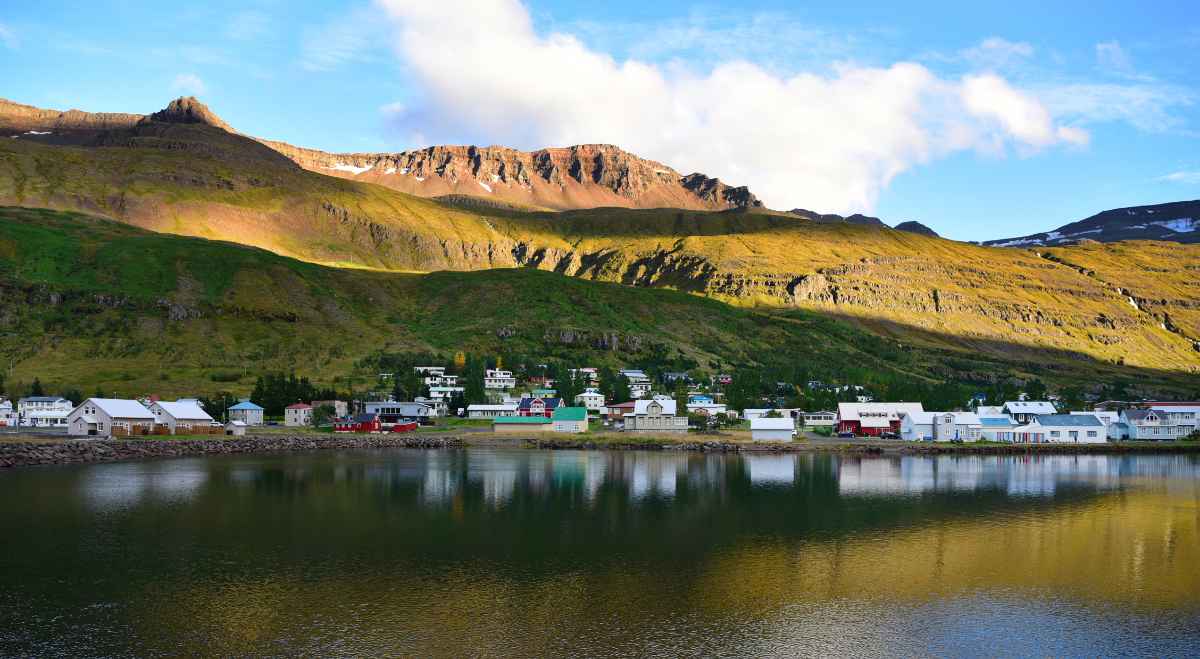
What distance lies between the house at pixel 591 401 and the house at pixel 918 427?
43.5 m

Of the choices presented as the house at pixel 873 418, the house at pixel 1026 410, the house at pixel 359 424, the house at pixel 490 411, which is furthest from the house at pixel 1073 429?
the house at pixel 359 424

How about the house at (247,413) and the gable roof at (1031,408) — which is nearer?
the house at (247,413)

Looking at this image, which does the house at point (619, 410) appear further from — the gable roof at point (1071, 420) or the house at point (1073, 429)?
the gable roof at point (1071, 420)

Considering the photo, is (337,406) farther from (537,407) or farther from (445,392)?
(537,407)

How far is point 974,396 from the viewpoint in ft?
486

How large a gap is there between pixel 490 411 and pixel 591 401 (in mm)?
17046

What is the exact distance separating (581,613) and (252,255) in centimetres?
18439

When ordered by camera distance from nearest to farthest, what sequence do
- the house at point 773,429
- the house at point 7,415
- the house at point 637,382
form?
the house at point 7,415
the house at point 773,429
the house at point 637,382

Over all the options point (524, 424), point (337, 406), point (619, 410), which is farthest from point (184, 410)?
point (619, 410)

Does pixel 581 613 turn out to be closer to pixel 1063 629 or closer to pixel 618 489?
pixel 1063 629

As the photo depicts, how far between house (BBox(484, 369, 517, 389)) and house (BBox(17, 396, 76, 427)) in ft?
192

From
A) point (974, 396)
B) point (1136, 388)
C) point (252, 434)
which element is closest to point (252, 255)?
point (252, 434)

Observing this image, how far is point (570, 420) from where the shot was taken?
107m

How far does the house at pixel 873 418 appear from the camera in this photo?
342ft
